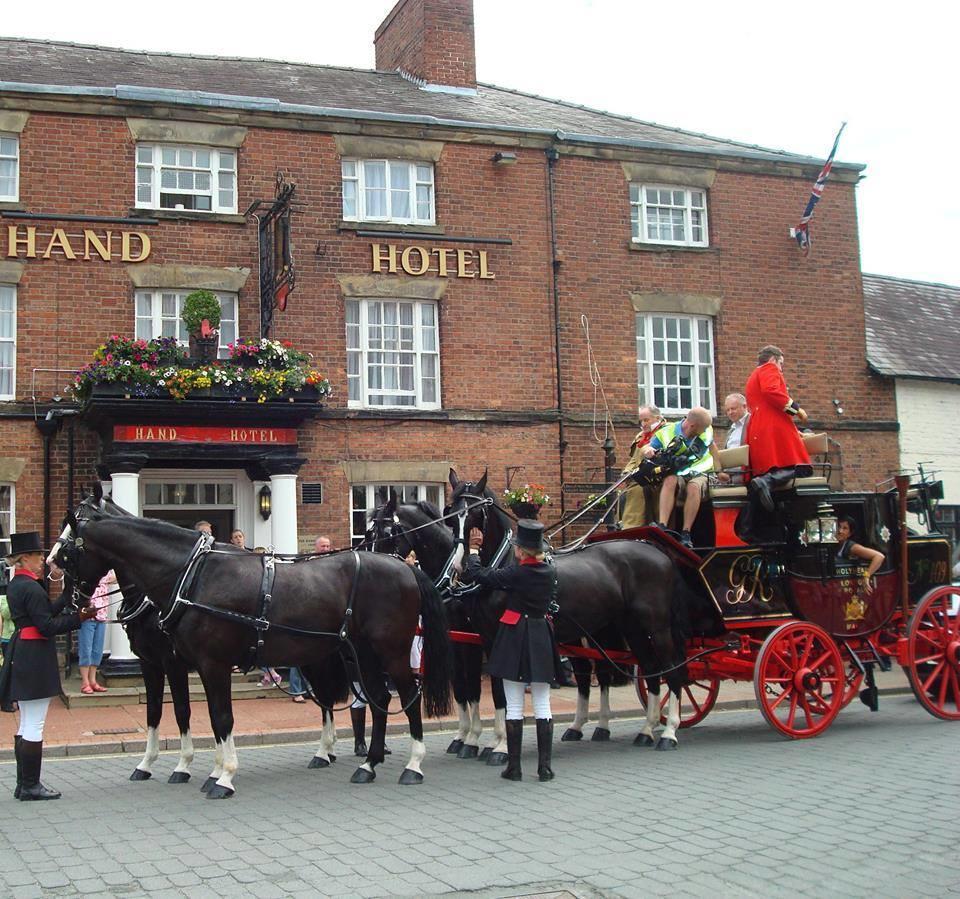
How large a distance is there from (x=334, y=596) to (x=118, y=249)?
32.1 feet

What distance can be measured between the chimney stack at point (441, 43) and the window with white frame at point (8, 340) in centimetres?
892

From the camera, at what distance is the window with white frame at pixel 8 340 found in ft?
53.7

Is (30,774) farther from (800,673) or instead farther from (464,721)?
(800,673)

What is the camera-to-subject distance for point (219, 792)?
27.7ft

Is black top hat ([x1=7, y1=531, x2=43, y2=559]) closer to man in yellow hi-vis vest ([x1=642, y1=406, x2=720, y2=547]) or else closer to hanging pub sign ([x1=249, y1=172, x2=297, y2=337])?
man in yellow hi-vis vest ([x1=642, y1=406, x2=720, y2=547])

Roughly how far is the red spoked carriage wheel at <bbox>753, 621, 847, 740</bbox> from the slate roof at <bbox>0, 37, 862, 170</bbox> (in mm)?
11244

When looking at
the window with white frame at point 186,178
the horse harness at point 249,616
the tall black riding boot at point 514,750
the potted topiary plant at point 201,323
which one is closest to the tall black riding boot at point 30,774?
the horse harness at point 249,616

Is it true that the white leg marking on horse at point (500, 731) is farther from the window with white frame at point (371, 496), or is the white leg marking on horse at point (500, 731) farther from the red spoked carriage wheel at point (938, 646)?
the window with white frame at point (371, 496)

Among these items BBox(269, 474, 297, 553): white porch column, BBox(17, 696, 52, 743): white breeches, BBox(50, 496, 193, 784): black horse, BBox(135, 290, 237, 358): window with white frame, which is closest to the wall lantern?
BBox(269, 474, 297, 553): white porch column

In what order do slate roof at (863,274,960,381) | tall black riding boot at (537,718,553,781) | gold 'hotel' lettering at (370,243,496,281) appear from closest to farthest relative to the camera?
tall black riding boot at (537,718,553,781) < gold 'hotel' lettering at (370,243,496,281) < slate roof at (863,274,960,381)

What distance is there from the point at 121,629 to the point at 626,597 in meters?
8.01

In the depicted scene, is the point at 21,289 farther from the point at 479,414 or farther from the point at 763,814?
the point at 763,814

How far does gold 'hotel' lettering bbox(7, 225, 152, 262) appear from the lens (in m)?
16.5

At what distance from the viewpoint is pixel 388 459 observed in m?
17.7
